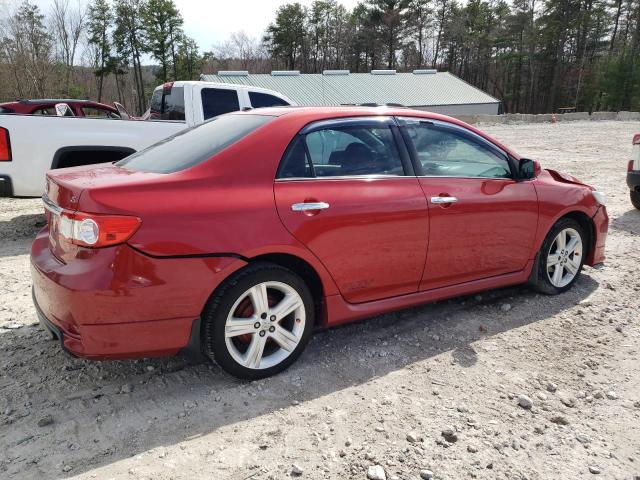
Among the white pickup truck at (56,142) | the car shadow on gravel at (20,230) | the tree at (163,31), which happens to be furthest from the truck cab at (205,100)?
the tree at (163,31)

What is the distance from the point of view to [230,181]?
2.84 m

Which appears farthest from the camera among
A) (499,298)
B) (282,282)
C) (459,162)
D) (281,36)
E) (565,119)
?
(281,36)

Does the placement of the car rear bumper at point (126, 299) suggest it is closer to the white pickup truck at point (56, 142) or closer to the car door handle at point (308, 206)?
the car door handle at point (308, 206)

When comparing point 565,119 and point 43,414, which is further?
point 565,119

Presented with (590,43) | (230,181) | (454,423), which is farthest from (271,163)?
(590,43)

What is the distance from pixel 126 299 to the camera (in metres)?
2.53

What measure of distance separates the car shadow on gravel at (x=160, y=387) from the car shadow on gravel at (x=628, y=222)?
3.91 metres

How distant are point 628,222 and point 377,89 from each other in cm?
3616

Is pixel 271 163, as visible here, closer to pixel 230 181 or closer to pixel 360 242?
pixel 230 181

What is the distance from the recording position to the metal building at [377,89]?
1505 inches

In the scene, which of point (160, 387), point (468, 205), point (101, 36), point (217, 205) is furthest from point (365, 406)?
point (101, 36)

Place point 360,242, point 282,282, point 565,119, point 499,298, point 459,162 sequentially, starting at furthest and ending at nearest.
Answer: point 565,119
point 499,298
point 459,162
point 360,242
point 282,282

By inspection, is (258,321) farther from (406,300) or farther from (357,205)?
(406,300)

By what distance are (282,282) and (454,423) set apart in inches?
48.8
